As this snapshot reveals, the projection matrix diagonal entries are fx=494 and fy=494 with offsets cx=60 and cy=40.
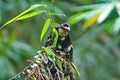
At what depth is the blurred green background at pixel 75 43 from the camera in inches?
111

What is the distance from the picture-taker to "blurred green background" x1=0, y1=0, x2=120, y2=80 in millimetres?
2818

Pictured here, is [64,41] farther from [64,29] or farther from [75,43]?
[75,43]

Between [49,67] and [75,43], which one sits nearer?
[49,67]

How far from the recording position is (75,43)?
2.98 m

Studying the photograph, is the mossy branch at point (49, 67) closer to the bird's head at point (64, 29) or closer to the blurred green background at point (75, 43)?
the bird's head at point (64, 29)

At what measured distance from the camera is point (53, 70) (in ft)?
2.95

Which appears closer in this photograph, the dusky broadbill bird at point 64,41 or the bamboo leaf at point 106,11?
the dusky broadbill bird at point 64,41

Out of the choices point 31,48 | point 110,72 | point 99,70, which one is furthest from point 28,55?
point 110,72

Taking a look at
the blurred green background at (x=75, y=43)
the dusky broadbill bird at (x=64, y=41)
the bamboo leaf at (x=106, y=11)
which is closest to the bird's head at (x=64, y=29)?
the dusky broadbill bird at (x=64, y=41)

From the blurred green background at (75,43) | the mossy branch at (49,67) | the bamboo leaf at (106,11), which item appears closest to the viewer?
the mossy branch at (49,67)

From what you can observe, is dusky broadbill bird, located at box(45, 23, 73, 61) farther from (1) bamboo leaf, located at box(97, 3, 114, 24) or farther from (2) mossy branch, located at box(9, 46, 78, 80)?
(1) bamboo leaf, located at box(97, 3, 114, 24)

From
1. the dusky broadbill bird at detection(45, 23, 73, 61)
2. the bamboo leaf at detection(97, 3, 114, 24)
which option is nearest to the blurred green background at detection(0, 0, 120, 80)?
the bamboo leaf at detection(97, 3, 114, 24)

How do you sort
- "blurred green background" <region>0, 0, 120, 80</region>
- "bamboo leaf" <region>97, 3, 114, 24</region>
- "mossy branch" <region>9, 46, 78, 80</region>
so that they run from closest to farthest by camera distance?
1. "mossy branch" <region>9, 46, 78, 80</region>
2. "bamboo leaf" <region>97, 3, 114, 24</region>
3. "blurred green background" <region>0, 0, 120, 80</region>

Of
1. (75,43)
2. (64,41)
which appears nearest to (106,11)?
(75,43)
